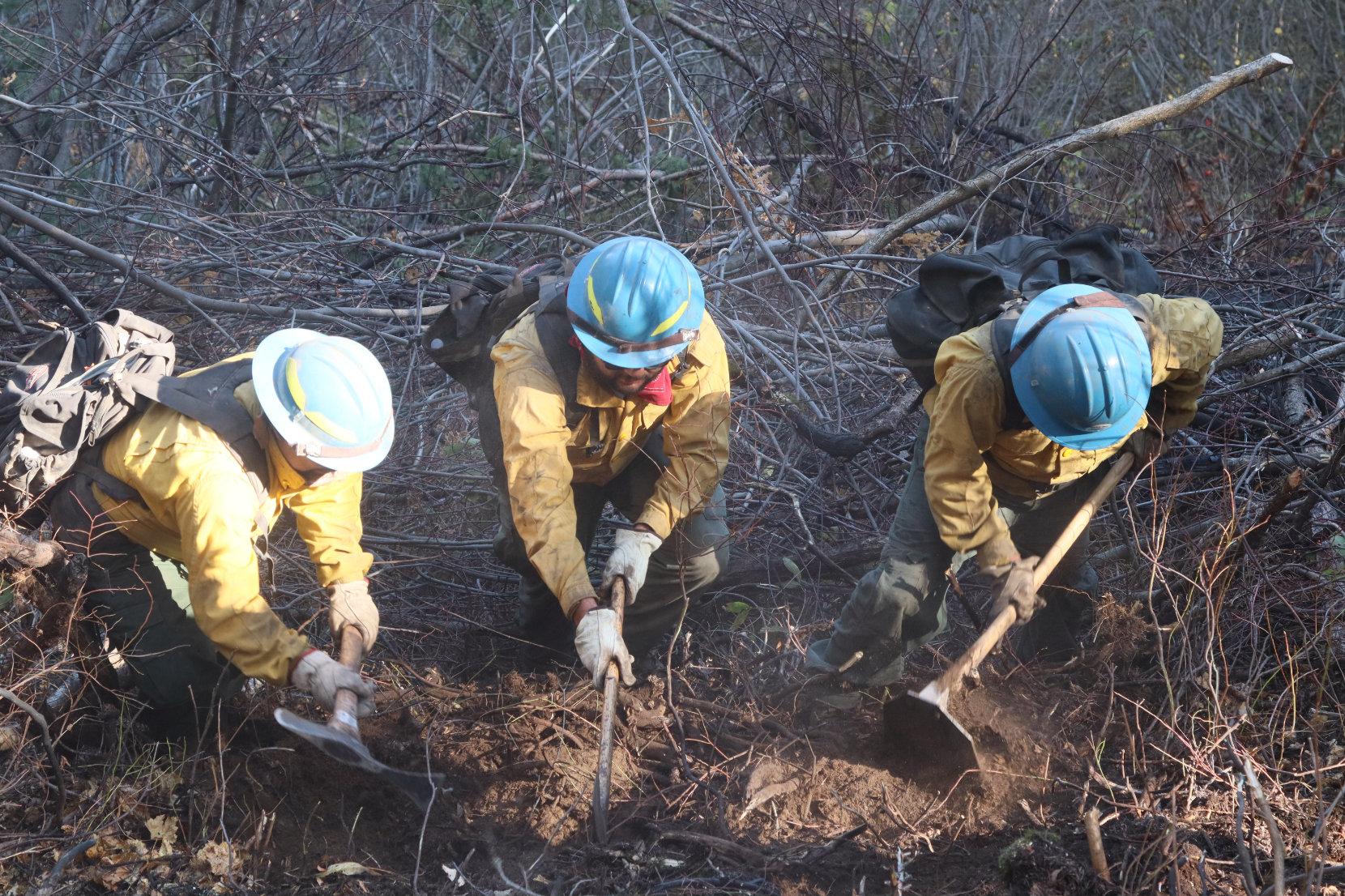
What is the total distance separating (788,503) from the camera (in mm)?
4793

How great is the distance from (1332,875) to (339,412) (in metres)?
2.92

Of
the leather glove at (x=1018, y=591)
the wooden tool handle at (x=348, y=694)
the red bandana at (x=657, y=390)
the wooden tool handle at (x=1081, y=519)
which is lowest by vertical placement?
the wooden tool handle at (x=348, y=694)

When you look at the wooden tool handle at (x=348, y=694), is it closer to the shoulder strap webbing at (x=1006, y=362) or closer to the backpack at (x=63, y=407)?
the backpack at (x=63, y=407)

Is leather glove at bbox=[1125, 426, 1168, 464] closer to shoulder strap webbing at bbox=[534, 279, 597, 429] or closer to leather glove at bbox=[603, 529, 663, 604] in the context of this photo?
leather glove at bbox=[603, 529, 663, 604]

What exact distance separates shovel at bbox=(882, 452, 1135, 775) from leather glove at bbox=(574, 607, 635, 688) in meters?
0.89

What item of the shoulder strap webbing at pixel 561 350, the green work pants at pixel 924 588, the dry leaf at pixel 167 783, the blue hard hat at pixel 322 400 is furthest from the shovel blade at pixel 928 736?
the dry leaf at pixel 167 783

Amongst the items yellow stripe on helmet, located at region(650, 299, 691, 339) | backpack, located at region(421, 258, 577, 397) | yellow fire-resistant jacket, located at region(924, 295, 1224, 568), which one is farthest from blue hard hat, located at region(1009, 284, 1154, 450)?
backpack, located at region(421, 258, 577, 397)

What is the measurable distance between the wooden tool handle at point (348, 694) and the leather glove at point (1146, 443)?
2.68 metres

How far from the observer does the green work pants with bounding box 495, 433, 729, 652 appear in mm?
3961

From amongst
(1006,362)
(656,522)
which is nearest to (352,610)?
(656,522)

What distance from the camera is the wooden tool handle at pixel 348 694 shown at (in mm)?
2824

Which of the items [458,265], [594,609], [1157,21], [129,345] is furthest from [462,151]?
[1157,21]

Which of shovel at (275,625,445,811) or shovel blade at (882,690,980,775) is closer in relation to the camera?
shovel at (275,625,445,811)

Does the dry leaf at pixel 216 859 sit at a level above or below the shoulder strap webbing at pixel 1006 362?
below
